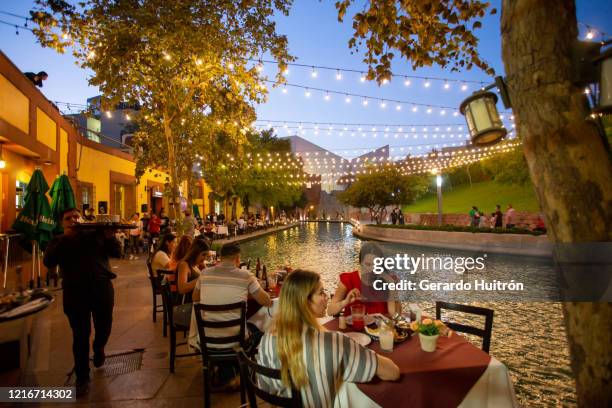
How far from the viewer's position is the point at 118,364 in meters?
4.18

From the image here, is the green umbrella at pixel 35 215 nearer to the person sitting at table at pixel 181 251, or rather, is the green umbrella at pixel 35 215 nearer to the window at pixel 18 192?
the person sitting at table at pixel 181 251

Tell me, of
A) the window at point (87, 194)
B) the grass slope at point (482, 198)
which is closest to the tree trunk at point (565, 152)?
the window at point (87, 194)

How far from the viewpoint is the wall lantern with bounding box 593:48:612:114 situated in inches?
70.1

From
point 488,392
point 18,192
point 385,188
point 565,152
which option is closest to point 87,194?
point 18,192

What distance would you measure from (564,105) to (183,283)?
4031mm

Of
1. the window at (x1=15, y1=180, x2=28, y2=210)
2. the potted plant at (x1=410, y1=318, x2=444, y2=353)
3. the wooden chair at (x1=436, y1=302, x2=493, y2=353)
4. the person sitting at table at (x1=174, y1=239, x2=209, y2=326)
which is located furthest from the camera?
the window at (x1=15, y1=180, x2=28, y2=210)

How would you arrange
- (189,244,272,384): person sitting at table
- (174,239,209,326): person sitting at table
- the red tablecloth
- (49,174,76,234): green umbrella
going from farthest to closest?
(49,174,76,234): green umbrella → (174,239,209,326): person sitting at table → (189,244,272,384): person sitting at table → the red tablecloth

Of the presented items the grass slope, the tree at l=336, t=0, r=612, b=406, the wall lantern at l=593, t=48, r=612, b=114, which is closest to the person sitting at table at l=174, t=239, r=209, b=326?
the tree at l=336, t=0, r=612, b=406

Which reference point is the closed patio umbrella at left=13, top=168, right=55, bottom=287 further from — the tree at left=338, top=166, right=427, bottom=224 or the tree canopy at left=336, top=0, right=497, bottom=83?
the tree at left=338, top=166, right=427, bottom=224

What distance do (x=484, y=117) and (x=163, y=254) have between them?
491 cm

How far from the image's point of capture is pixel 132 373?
12.9 ft

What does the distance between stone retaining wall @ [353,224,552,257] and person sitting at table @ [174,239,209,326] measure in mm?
10374

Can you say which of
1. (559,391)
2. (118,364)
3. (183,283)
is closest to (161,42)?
(183,283)

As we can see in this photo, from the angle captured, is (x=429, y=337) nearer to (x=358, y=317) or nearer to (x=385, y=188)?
(x=358, y=317)
